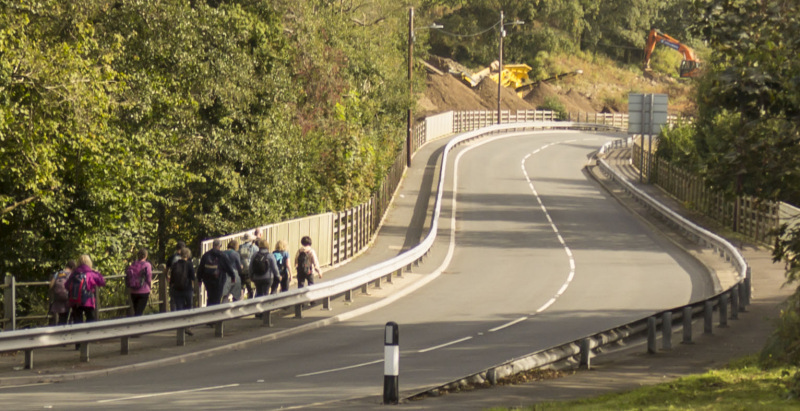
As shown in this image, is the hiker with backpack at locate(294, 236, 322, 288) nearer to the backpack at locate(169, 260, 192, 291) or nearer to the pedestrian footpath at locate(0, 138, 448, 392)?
the pedestrian footpath at locate(0, 138, 448, 392)

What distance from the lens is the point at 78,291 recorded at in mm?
17516

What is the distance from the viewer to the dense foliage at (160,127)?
21438 mm

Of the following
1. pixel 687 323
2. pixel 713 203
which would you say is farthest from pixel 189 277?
pixel 713 203

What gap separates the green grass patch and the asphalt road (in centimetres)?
267

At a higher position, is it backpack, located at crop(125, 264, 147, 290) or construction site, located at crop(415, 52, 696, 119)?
construction site, located at crop(415, 52, 696, 119)

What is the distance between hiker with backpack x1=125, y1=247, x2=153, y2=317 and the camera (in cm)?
1862

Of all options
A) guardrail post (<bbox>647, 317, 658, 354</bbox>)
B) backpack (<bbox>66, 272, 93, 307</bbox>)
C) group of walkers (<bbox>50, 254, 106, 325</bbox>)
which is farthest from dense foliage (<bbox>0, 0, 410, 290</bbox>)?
guardrail post (<bbox>647, 317, 658, 354</bbox>)

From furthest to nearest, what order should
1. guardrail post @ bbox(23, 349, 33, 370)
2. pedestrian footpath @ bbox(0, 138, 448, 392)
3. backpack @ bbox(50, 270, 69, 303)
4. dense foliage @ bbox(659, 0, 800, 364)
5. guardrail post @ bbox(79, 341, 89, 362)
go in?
backpack @ bbox(50, 270, 69, 303) → guardrail post @ bbox(79, 341, 89, 362) → guardrail post @ bbox(23, 349, 33, 370) → pedestrian footpath @ bbox(0, 138, 448, 392) → dense foliage @ bbox(659, 0, 800, 364)

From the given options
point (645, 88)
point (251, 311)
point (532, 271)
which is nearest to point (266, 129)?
point (532, 271)

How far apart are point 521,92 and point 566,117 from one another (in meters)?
7.62

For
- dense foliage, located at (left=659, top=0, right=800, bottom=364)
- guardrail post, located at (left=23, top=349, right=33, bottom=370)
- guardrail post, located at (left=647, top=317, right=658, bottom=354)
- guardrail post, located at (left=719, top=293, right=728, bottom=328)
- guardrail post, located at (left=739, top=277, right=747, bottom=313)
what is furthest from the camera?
guardrail post, located at (left=739, top=277, right=747, bottom=313)

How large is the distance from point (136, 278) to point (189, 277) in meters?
1.08

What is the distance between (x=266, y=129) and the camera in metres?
34.6

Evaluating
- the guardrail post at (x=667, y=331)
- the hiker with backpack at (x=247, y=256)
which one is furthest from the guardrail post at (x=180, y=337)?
the guardrail post at (x=667, y=331)
